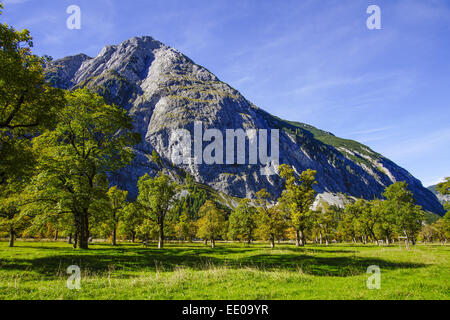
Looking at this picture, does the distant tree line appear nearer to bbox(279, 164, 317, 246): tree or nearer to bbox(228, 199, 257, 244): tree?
bbox(279, 164, 317, 246): tree

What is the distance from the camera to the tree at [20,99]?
62.3ft

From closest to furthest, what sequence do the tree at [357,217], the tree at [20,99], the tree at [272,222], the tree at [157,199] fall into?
the tree at [20,99] < the tree at [157,199] < the tree at [272,222] < the tree at [357,217]

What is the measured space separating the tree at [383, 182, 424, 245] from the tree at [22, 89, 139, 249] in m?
71.3

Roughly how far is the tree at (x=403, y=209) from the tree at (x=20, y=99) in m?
79.9

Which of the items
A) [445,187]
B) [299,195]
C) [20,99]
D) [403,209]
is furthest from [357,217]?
[20,99]

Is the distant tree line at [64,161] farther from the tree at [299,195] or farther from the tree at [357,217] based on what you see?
the tree at [357,217]

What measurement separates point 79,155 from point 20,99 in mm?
11000

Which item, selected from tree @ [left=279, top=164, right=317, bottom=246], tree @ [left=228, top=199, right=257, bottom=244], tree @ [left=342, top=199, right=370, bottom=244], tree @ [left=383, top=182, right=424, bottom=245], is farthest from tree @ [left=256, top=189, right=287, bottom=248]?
tree @ [left=342, top=199, right=370, bottom=244]

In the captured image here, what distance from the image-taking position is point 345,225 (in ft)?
334

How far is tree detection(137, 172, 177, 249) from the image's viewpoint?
48.8 m

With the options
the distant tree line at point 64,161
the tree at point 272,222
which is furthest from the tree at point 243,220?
the distant tree line at point 64,161

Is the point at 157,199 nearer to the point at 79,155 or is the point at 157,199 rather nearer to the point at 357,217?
the point at 79,155

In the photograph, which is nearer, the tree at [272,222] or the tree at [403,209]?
the tree at [272,222]
